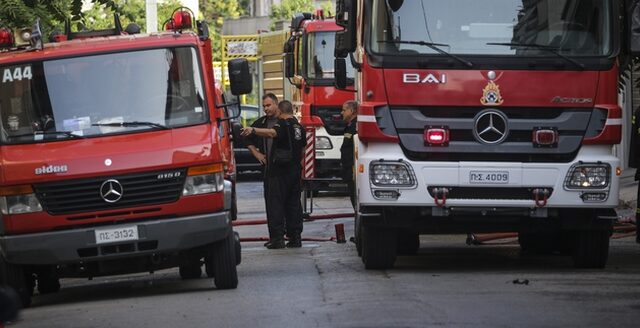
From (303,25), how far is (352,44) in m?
12.2

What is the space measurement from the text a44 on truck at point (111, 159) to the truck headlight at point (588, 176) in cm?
302

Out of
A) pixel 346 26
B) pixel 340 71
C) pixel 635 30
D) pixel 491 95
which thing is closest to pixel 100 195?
pixel 346 26

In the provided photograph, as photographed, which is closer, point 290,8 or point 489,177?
point 489,177

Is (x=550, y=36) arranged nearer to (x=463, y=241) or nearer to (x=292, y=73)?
(x=463, y=241)

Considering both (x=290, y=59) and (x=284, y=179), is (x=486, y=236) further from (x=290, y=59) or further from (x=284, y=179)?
(x=290, y=59)

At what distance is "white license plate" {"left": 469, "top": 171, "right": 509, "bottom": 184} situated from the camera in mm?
12891

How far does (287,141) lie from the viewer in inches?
692

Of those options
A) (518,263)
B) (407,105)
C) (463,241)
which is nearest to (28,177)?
(407,105)

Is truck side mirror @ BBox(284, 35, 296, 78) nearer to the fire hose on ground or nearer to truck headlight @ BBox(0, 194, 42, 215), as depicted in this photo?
the fire hose on ground

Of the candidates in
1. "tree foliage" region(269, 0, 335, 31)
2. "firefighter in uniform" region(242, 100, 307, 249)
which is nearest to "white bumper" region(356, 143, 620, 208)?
"firefighter in uniform" region(242, 100, 307, 249)

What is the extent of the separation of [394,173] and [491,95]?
1113 mm

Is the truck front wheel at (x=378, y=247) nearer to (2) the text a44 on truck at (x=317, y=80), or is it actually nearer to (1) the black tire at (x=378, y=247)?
(1) the black tire at (x=378, y=247)

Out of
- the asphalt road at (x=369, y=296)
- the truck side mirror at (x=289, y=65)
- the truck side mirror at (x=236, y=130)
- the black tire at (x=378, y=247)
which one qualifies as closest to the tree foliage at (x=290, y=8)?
the truck side mirror at (x=289, y=65)

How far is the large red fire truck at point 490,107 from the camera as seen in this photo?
12.9 metres
